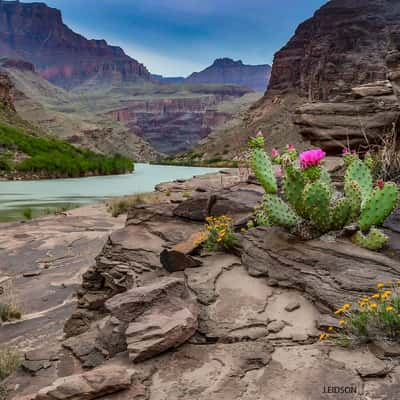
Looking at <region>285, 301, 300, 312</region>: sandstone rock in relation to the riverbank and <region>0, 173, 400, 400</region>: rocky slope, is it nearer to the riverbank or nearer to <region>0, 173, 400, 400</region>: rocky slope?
<region>0, 173, 400, 400</region>: rocky slope

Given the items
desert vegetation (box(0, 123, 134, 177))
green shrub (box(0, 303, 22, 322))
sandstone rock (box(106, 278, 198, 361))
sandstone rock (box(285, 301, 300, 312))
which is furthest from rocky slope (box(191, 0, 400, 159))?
sandstone rock (box(106, 278, 198, 361))

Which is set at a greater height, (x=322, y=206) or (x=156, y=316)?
(x=322, y=206)

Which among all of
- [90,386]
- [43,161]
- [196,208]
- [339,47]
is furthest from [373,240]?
[339,47]

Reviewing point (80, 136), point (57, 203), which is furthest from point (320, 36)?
point (57, 203)

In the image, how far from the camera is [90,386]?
13.3 feet

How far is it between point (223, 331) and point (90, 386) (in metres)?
1.47

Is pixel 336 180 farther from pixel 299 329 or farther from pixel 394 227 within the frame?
pixel 299 329

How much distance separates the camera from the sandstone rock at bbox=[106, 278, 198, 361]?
14.9ft

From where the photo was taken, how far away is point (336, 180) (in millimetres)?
9438

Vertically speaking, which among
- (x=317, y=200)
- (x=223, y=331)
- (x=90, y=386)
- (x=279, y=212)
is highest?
(x=317, y=200)

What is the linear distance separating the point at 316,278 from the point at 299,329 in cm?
74

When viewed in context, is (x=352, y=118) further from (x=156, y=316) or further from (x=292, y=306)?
(x=156, y=316)

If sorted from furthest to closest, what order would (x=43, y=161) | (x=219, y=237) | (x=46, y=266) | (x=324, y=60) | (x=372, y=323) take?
(x=324, y=60), (x=43, y=161), (x=46, y=266), (x=219, y=237), (x=372, y=323)

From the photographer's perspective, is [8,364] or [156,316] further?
[8,364]
